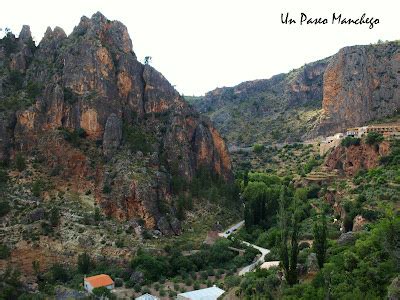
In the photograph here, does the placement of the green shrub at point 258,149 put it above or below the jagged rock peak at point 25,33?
below

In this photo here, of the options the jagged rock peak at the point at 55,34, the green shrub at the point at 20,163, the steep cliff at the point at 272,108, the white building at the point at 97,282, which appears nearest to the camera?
the white building at the point at 97,282

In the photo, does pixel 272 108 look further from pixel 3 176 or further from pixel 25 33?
pixel 3 176

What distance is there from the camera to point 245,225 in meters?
66.7

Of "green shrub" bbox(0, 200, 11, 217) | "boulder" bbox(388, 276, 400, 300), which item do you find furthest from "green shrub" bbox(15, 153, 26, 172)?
"boulder" bbox(388, 276, 400, 300)

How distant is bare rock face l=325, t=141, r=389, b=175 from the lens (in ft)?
219

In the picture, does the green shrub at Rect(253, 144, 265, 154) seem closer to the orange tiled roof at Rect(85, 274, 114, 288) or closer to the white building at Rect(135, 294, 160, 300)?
the orange tiled roof at Rect(85, 274, 114, 288)

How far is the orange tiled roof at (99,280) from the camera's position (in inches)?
1812

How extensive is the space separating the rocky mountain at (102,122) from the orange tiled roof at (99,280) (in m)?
13.3

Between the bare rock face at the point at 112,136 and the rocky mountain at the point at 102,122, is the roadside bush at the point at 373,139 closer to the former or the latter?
the rocky mountain at the point at 102,122

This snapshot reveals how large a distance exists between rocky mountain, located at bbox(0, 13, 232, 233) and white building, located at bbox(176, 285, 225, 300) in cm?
1819

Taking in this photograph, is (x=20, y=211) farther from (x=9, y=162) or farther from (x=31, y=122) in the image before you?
(x=31, y=122)

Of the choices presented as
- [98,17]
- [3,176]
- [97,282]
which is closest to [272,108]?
[98,17]

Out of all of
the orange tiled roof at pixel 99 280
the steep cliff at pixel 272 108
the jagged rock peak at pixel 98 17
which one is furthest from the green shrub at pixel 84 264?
the steep cliff at pixel 272 108

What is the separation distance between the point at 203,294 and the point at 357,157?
37.1 m
